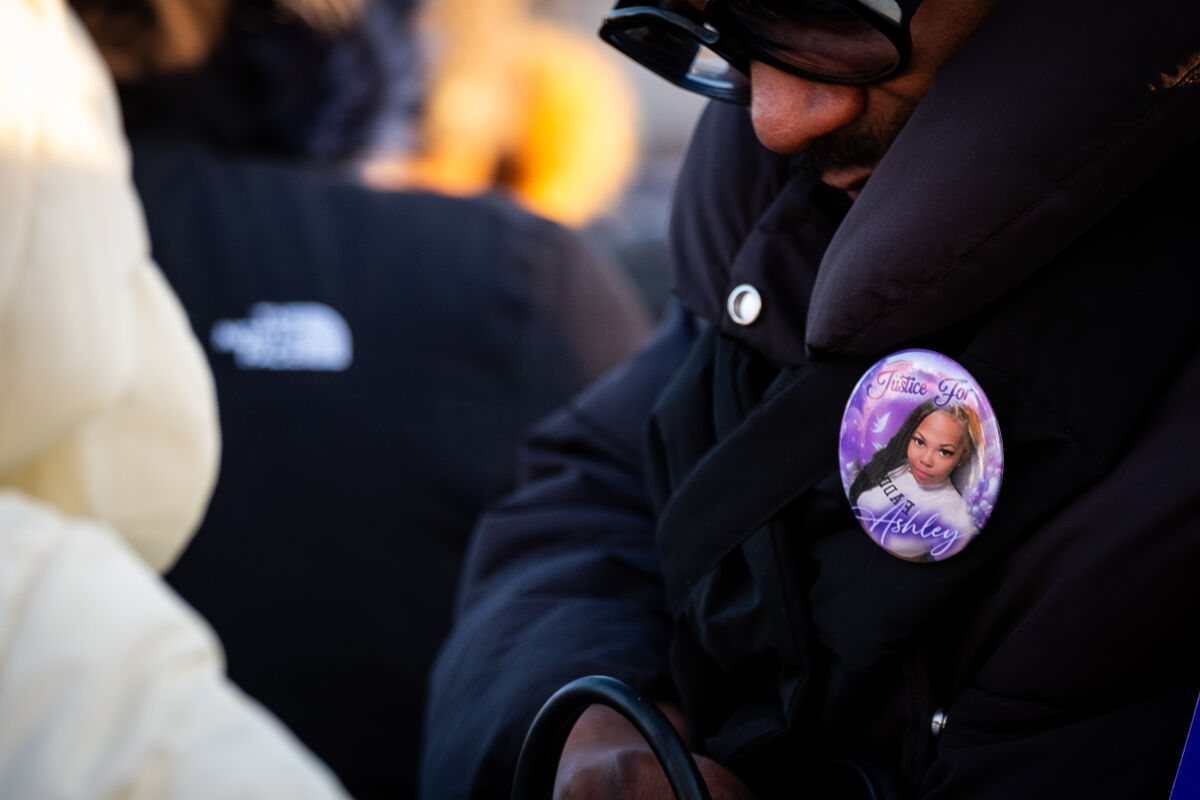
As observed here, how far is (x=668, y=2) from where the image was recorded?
3.68 ft

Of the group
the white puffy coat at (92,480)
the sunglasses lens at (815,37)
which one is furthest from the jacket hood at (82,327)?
the sunglasses lens at (815,37)

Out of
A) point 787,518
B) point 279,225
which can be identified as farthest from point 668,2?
point 279,225

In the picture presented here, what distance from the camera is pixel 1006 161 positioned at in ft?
2.99

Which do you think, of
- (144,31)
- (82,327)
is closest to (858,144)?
(82,327)

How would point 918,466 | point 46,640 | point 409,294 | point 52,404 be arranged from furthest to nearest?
1. point 409,294
2. point 52,404
3. point 918,466
4. point 46,640

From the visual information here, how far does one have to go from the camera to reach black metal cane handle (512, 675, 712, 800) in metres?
0.85

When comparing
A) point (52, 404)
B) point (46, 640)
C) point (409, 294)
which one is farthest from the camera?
point (409, 294)

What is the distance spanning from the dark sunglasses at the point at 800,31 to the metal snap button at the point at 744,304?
0.20 meters

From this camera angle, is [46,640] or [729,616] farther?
[729,616]

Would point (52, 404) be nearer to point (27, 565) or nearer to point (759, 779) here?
point (27, 565)

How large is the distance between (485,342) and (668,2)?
2.44 feet

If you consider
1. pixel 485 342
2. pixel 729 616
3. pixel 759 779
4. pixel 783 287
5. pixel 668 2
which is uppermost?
pixel 668 2

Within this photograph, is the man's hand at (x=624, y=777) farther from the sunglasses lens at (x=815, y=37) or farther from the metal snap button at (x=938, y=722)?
the sunglasses lens at (x=815, y=37)

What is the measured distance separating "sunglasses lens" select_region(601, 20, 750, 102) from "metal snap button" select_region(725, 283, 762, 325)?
0.20 metres
